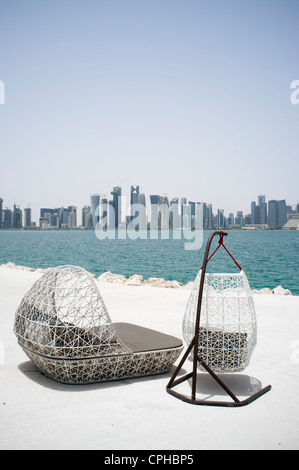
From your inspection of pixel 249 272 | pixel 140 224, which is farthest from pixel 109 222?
pixel 249 272

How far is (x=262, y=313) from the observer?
297 inches

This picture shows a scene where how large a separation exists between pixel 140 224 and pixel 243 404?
124 m

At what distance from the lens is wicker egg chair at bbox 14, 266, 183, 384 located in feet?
12.5

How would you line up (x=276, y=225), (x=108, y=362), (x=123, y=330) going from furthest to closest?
(x=276, y=225)
(x=123, y=330)
(x=108, y=362)

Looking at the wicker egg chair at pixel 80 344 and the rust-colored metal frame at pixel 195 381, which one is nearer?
the rust-colored metal frame at pixel 195 381

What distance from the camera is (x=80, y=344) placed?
4062 millimetres

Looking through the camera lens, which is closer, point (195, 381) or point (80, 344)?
point (195, 381)

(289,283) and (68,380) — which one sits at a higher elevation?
(68,380)

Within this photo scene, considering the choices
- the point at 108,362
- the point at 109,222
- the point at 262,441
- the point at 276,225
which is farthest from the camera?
the point at 276,225

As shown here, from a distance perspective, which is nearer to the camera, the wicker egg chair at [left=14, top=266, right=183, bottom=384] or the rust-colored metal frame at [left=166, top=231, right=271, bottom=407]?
Answer: the rust-colored metal frame at [left=166, top=231, right=271, bottom=407]

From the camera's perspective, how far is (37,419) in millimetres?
3270

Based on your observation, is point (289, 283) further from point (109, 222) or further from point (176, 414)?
point (109, 222)

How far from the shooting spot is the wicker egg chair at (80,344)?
12.5 ft
